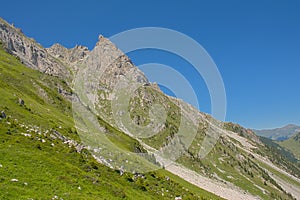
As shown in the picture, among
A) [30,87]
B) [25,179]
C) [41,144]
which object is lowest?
[25,179]

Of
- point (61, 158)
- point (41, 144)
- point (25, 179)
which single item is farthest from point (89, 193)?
point (41, 144)

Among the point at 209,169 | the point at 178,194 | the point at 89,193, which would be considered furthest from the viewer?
the point at 209,169

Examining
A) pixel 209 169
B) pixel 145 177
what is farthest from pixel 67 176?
pixel 209 169

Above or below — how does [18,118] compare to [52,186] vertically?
above

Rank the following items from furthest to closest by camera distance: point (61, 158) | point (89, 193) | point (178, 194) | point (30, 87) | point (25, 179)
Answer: point (30, 87) < point (178, 194) < point (61, 158) < point (89, 193) < point (25, 179)

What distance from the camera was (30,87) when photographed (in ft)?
285

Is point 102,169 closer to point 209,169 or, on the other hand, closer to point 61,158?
point 61,158

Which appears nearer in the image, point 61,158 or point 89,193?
point 89,193

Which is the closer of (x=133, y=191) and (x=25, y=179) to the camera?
(x=25, y=179)

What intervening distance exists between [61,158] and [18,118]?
15.7 m

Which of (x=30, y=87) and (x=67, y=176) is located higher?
(x=30, y=87)

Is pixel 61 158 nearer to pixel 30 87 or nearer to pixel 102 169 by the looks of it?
pixel 102 169

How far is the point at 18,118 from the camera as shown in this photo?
43031 mm

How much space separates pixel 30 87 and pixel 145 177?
60.4 metres
